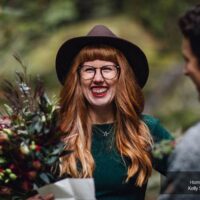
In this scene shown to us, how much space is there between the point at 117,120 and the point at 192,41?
139 centimetres

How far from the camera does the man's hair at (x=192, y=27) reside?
13.2 feet

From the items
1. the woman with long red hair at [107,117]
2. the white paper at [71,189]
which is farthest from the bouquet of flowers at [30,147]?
the woman with long red hair at [107,117]

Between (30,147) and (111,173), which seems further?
(111,173)

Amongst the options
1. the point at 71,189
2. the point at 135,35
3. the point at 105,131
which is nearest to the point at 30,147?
the point at 71,189

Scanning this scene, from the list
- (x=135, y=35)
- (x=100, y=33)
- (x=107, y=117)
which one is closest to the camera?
(x=100, y=33)

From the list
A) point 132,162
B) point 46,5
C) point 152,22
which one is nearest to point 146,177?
point 132,162

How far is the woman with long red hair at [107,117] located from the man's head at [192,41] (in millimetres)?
1126

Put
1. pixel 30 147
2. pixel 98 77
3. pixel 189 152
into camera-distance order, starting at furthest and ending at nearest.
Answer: pixel 98 77, pixel 30 147, pixel 189 152

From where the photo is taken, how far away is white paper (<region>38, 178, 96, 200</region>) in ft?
14.7

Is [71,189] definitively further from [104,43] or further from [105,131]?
[104,43]

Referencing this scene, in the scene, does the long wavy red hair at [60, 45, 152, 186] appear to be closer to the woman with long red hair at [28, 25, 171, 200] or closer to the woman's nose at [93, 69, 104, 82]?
the woman with long red hair at [28, 25, 171, 200]

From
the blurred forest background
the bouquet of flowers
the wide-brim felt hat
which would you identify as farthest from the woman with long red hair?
the blurred forest background

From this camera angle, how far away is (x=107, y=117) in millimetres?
5383

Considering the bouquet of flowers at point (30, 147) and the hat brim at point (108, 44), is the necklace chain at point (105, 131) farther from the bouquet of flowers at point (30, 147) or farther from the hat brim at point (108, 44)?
the bouquet of flowers at point (30, 147)
